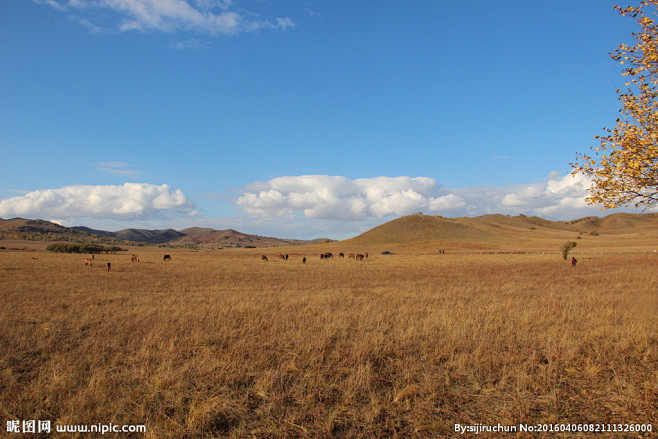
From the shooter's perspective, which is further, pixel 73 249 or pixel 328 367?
pixel 73 249

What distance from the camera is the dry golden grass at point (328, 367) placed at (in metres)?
5.14

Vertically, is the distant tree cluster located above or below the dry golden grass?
below

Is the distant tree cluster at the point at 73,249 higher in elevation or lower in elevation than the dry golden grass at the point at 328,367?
lower

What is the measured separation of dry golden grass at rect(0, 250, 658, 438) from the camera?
16.9 ft

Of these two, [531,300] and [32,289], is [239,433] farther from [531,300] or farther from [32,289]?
[32,289]

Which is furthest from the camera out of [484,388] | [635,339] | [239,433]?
[635,339]

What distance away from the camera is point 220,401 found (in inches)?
216

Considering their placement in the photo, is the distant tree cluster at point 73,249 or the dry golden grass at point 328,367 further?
the distant tree cluster at point 73,249

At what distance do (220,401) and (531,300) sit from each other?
1389 cm

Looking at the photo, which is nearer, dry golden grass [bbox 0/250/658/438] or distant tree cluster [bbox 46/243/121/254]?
dry golden grass [bbox 0/250/658/438]

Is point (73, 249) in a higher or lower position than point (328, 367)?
lower

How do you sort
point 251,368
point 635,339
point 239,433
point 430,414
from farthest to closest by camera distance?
point 635,339 < point 251,368 < point 430,414 < point 239,433

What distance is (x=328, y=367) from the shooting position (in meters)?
7.04

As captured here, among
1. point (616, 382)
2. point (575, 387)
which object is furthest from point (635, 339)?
point (575, 387)
